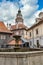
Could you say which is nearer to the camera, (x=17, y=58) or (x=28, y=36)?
(x=17, y=58)

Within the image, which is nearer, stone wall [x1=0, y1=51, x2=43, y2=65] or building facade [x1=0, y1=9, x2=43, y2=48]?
stone wall [x1=0, y1=51, x2=43, y2=65]

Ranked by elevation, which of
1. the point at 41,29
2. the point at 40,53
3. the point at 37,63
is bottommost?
the point at 37,63

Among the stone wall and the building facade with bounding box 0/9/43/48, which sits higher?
the building facade with bounding box 0/9/43/48

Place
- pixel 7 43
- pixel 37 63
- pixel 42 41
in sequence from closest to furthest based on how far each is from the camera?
pixel 37 63 < pixel 42 41 < pixel 7 43

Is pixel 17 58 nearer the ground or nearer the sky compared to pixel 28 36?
nearer the ground

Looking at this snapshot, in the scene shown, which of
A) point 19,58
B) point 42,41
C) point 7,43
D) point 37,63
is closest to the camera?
point 19,58

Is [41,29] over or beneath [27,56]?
over

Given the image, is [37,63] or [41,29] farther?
[41,29]

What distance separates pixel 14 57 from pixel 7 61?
0.31m

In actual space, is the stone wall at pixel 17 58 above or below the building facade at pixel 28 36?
below

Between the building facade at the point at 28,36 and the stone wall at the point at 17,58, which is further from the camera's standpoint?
the building facade at the point at 28,36

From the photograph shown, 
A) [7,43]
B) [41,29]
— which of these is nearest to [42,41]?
[41,29]

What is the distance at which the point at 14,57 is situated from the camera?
211 inches

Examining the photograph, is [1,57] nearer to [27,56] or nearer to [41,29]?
[27,56]
